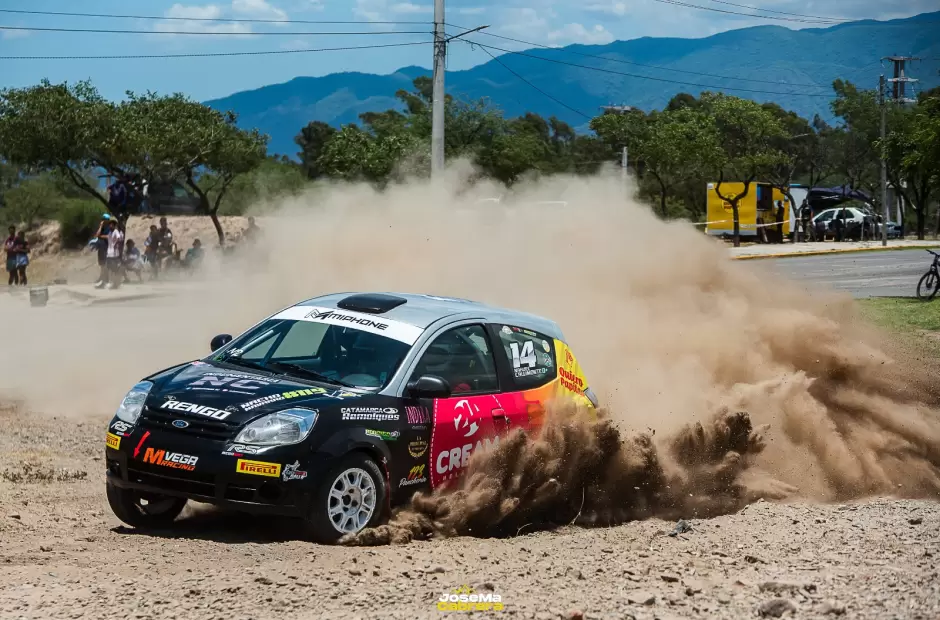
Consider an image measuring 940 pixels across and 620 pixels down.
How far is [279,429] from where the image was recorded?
6406mm

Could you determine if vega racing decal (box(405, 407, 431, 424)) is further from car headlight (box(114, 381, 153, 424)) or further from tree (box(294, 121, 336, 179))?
tree (box(294, 121, 336, 179))

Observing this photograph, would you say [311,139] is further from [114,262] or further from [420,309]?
[420,309]

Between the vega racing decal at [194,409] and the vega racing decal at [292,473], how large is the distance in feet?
1.60

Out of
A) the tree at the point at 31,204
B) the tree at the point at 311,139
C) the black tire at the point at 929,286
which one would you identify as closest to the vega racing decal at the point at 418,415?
the black tire at the point at 929,286

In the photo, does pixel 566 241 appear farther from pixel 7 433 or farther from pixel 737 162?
pixel 737 162

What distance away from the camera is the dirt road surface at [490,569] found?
16.8 feet

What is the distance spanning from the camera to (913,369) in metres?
12.6

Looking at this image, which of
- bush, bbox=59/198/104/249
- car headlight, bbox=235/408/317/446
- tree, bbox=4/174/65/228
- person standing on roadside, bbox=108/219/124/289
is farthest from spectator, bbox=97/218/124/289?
tree, bbox=4/174/65/228

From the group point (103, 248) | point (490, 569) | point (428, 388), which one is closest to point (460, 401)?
point (428, 388)

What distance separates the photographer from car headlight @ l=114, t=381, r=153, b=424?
269 inches

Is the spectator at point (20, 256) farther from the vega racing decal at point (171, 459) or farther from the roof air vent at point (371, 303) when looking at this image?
the vega racing decal at point (171, 459)

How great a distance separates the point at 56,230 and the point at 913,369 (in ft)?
158

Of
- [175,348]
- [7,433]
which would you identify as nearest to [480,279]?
[175,348]

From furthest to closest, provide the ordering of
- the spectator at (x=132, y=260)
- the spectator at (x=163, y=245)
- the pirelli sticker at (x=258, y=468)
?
the spectator at (x=163, y=245) → the spectator at (x=132, y=260) → the pirelli sticker at (x=258, y=468)
